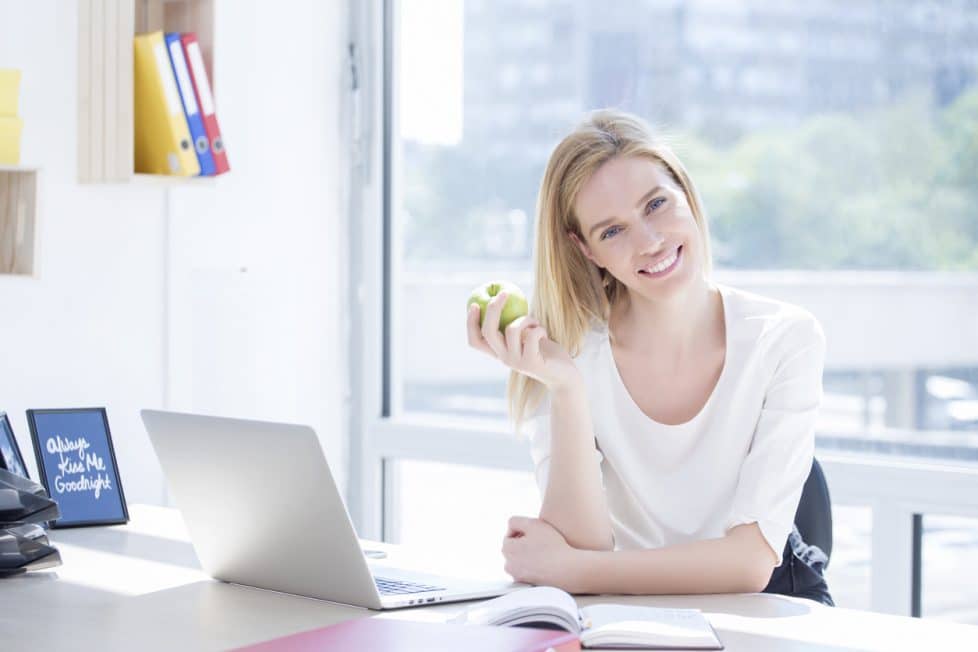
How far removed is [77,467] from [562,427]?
919 mm

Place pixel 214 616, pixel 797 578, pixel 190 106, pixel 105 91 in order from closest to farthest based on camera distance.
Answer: pixel 214 616
pixel 797 578
pixel 105 91
pixel 190 106

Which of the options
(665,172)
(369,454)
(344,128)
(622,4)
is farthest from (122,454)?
(622,4)

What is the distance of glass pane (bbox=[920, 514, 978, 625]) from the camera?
287 cm

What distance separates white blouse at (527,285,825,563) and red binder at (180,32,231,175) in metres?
1.14

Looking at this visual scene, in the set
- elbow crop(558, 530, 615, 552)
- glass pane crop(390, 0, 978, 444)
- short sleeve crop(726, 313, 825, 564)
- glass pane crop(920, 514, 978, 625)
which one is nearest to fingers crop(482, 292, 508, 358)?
elbow crop(558, 530, 615, 552)

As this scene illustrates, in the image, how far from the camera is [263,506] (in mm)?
1595

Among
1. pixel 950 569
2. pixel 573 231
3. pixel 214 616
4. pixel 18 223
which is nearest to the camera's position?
pixel 214 616

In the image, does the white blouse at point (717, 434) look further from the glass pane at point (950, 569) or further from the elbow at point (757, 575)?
the glass pane at point (950, 569)

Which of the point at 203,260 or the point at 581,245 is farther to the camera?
the point at 203,260

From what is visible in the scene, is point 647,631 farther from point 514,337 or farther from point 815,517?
point 815,517

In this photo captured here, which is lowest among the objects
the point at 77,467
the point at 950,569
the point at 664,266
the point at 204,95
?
the point at 950,569

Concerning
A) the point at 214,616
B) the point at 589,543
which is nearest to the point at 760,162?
the point at 589,543

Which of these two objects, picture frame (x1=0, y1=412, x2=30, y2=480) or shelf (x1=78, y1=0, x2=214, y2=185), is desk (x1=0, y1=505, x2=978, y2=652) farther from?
shelf (x1=78, y1=0, x2=214, y2=185)

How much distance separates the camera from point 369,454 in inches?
144
